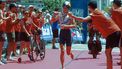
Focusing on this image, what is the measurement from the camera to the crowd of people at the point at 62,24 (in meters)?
10.9

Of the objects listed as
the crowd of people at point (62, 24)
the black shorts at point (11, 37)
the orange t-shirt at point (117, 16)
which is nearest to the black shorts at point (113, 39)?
the crowd of people at point (62, 24)

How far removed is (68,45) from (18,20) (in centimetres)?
272

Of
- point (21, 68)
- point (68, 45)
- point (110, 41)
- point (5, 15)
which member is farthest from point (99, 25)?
point (5, 15)

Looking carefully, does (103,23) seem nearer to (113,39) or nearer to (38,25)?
(113,39)

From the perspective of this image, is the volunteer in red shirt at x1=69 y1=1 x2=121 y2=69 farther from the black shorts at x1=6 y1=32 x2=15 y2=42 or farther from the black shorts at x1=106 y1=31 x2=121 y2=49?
the black shorts at x1=6 y1=32 x2=15 y2=42

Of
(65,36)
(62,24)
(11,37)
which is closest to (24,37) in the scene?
(11,37)

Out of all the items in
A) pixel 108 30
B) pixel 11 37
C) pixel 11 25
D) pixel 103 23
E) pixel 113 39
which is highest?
pixel 103 23

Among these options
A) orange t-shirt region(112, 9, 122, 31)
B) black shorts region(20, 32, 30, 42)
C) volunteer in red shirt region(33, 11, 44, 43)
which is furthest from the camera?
volunteer in red shirt region(33, 11, 44, 43)

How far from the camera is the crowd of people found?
429 inches

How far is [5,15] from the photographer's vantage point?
1567cm

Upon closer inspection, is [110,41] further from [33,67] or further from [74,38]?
[74,38]

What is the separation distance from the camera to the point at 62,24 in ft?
43.0

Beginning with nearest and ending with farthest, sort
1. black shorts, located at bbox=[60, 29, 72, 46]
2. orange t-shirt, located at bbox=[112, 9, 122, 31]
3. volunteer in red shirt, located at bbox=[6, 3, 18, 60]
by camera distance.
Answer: orange t-shirt, located at bbox=[112, 9, 122, 31] < black shorts, located at bbox=[60, 29, 72, 46] < volunteer in red shirt, located at bbox=[6, 3, 18, 60]

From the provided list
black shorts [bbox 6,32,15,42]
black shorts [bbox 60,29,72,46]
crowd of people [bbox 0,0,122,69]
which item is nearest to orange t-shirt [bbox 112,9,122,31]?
crowd of people [bbox 0,0,122,69]
